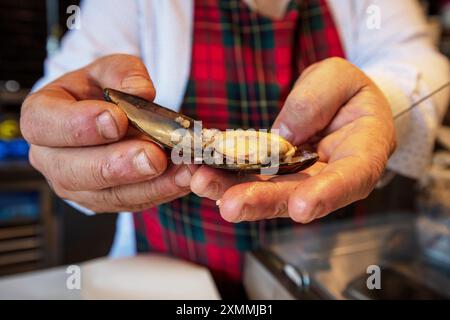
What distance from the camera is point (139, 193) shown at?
0.34 m

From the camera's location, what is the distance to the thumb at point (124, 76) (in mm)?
308

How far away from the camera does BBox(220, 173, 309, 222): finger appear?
25 centimetres

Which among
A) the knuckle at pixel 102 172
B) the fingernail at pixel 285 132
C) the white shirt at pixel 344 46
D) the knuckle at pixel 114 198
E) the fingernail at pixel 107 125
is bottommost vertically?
the knuckle at pixel 114 198

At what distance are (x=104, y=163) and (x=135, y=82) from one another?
0.24 ft

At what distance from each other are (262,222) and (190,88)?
23 cm

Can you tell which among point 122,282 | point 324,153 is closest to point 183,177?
point 324,153

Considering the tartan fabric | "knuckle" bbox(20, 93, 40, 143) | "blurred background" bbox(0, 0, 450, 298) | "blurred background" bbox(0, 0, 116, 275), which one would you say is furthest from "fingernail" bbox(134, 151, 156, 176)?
"blurred background" bbox(0, 0, 116, 275)

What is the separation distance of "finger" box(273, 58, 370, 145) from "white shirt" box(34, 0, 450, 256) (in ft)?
0.39

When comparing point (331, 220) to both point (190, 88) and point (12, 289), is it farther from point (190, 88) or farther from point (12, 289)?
point (12, 289)

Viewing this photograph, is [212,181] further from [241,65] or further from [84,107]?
[241,65]

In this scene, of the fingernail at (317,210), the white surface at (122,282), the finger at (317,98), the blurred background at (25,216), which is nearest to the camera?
the fingernail at (317,210)

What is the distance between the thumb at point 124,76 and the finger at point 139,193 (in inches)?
2.8

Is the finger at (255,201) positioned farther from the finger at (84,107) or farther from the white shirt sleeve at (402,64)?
the white shirt sleeve at (402,64)

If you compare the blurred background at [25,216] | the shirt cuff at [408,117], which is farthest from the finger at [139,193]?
the blurred background at [25,216]
